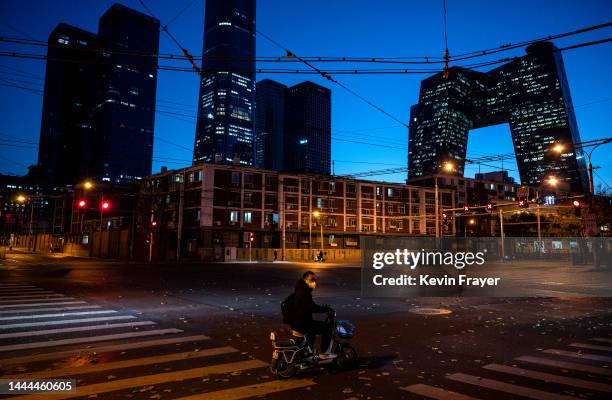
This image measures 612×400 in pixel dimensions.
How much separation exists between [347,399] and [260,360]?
2.39 m

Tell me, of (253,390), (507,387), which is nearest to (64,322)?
(253,390)

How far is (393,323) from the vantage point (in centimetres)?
1146

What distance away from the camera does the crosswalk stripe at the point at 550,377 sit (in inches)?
244

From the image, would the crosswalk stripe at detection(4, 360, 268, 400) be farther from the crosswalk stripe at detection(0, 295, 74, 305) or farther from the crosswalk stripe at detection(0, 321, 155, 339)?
the crosswalk stripe at detection(0, 295, 74, 305)

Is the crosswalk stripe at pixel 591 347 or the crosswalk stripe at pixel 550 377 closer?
the crosswalk stripe at pixel 550 377

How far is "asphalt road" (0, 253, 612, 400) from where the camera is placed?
19.9 feet

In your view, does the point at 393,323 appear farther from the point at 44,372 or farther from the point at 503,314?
the point at 44,372

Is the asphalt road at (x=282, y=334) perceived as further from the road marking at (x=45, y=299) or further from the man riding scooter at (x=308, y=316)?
the man riding scooter at (x=308, y=316)

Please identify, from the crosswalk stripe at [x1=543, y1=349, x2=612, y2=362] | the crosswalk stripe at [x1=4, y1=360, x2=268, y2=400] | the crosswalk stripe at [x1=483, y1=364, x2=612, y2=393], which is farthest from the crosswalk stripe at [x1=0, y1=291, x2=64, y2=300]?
the crosswalk stripe at [x1=543, y1=349, x2=612, y2=362]

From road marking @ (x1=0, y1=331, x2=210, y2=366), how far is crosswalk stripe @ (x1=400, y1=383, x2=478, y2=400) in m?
4.88

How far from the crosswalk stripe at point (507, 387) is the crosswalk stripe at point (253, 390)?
238 centimetres

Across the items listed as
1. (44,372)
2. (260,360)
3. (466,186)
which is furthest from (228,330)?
(466,186)

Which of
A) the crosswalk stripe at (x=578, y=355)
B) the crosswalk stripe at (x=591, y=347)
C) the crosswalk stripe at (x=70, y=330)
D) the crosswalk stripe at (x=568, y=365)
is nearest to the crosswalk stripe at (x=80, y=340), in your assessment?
the crosswalk stripe at (x=70, y=330)

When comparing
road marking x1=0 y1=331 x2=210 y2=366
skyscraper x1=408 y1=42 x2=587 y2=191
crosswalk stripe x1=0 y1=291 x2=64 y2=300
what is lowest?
road marking x1=0 y1=331 x2=210 y2=366
